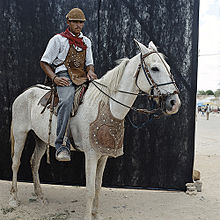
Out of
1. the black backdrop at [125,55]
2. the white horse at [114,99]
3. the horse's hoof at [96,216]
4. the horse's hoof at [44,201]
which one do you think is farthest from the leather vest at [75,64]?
the horse's hoof at [44,201]

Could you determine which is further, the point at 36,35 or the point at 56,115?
the point at 36,35

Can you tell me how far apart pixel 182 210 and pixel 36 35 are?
384 centimetres

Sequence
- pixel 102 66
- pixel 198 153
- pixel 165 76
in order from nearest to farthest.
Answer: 1. pixel 165 76
2. pixel 102 66
3. pixel 198 153

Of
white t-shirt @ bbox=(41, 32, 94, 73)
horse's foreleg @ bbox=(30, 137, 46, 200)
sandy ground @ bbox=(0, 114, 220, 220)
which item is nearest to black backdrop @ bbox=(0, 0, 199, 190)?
sandy ground @ bbox=(0, 114, 220, 220)

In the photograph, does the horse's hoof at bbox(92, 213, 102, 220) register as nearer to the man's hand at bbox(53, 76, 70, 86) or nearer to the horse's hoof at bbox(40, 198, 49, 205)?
the horse's hoof at bbox(40, 198, 49, 205)

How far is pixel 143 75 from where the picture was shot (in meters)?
2.66

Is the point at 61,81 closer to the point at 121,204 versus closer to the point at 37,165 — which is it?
the point at 37,165

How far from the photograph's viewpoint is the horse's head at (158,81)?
2486 mm

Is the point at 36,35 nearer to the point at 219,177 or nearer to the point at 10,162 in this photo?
the point at 10,162

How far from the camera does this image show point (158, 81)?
2551mm

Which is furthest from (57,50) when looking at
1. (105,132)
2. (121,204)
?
(121,204)

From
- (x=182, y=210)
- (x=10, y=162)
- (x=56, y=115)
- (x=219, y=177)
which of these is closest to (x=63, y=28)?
(x=56, y=115)

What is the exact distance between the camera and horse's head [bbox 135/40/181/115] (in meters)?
2.49

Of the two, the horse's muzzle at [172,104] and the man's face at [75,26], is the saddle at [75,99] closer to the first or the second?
the man's face at [75,26]
